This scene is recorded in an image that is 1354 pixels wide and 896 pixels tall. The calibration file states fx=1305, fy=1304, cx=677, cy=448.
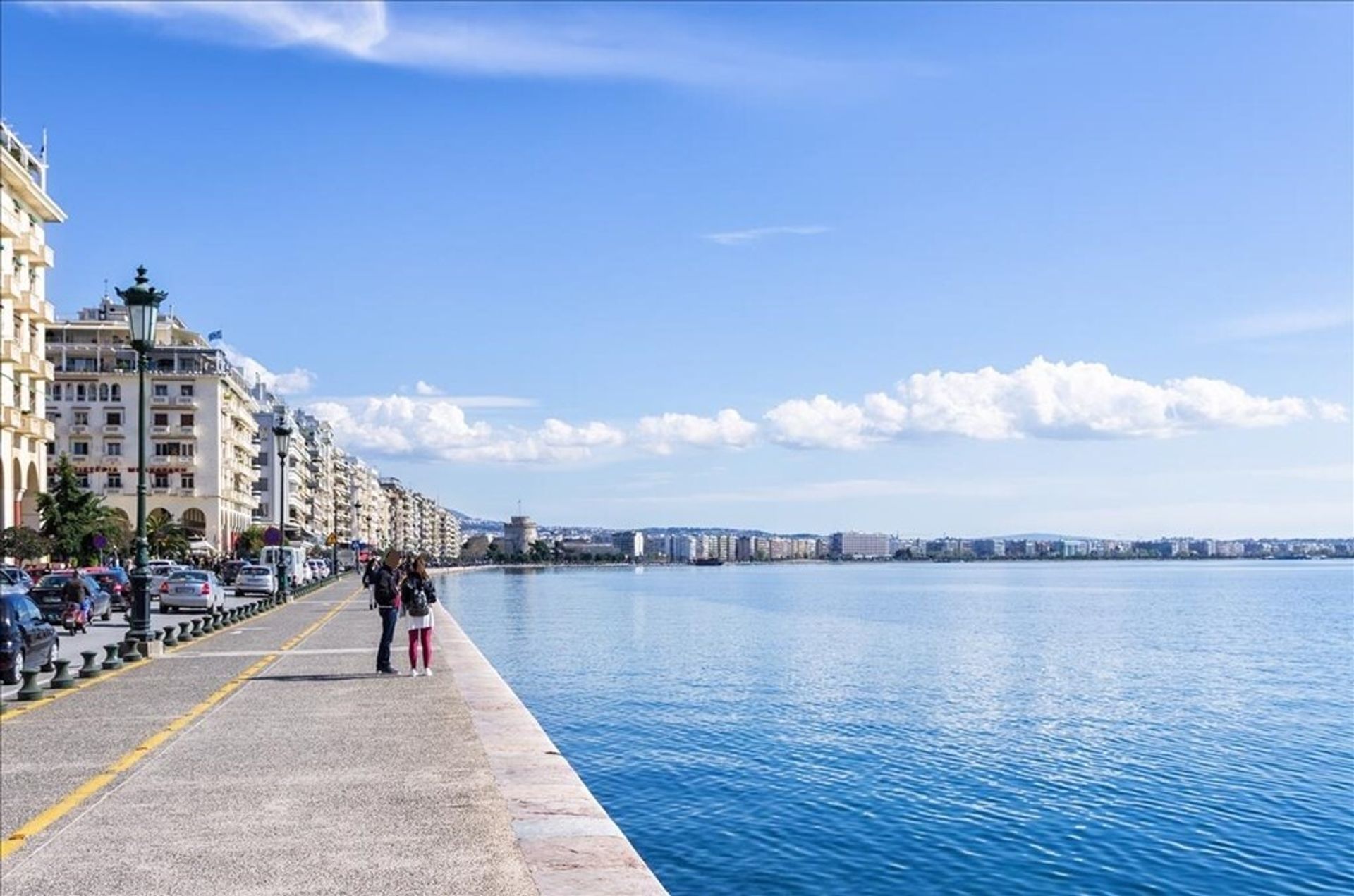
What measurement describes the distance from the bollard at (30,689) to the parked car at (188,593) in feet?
86.4

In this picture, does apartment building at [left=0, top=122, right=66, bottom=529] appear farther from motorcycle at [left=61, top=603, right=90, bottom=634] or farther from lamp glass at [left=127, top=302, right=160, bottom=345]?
lamp glass at [left=127, top=302, right=160, bottom=345]

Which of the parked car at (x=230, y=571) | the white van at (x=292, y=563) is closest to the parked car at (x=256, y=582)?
the white van at (x=292, y=563)

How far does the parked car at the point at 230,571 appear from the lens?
257 feet

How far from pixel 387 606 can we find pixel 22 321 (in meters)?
55.1

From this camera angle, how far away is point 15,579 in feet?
120

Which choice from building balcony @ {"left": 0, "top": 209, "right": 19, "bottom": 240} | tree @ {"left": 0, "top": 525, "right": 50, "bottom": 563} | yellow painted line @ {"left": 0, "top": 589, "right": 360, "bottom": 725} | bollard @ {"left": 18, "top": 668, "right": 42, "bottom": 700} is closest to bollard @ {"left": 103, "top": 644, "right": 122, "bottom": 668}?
yellow painted line @ {"left": 0, "top": 589, "right": 360, "bottom": 725}

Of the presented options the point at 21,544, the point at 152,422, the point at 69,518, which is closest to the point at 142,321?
the point at 21,544

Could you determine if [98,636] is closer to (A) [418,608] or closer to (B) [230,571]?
(A) [418,608]

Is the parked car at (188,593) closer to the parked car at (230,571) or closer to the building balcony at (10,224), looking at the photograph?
the building balcony at (10,224)

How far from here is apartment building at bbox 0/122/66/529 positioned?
207 ft

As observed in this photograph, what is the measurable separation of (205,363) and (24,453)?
42.1 meters

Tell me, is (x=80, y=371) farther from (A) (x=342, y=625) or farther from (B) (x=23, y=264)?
(A) (x=342, y=625)

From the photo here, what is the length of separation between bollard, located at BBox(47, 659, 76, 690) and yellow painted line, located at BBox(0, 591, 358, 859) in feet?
7.06

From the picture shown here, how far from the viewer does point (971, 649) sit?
163ft
